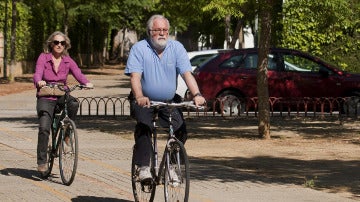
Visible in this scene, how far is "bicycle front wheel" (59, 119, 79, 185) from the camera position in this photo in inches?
474

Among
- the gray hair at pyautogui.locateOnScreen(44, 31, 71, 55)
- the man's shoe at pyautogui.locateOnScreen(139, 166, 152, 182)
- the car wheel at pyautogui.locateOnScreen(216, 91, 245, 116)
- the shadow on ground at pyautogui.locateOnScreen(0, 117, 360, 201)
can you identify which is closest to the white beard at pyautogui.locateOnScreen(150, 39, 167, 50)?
the man's shoe at pyautogui.locateOnScreen(139, 166, 152, 182)

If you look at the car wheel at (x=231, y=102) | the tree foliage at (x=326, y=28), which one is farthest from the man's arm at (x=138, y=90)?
the car wheel at (x=231, y=102)

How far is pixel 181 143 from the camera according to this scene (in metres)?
9.04

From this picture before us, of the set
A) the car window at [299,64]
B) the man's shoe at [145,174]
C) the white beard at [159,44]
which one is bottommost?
the man's shoe at [145,174]

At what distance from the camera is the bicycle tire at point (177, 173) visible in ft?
29.2

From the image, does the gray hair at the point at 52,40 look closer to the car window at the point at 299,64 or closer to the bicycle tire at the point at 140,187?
the bicycle tire at the point at 140,187

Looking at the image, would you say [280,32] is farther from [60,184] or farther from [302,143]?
[60,184]

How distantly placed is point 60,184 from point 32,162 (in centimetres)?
244

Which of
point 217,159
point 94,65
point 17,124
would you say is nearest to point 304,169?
point 217,159

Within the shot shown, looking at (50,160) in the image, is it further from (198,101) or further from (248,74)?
(248,74)

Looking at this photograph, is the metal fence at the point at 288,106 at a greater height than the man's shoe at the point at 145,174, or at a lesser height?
greater

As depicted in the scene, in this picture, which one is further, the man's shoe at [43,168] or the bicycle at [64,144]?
the man's shoe at [43,168]

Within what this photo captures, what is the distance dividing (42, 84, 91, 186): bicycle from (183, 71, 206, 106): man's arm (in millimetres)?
2788

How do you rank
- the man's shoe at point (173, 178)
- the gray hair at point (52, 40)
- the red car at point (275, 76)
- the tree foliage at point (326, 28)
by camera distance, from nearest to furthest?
the man's shoe at point (173, 178) → the gray hair at point (52, 40) → the tree foliage at point (326, 28) → the red car at point (275, 76)
